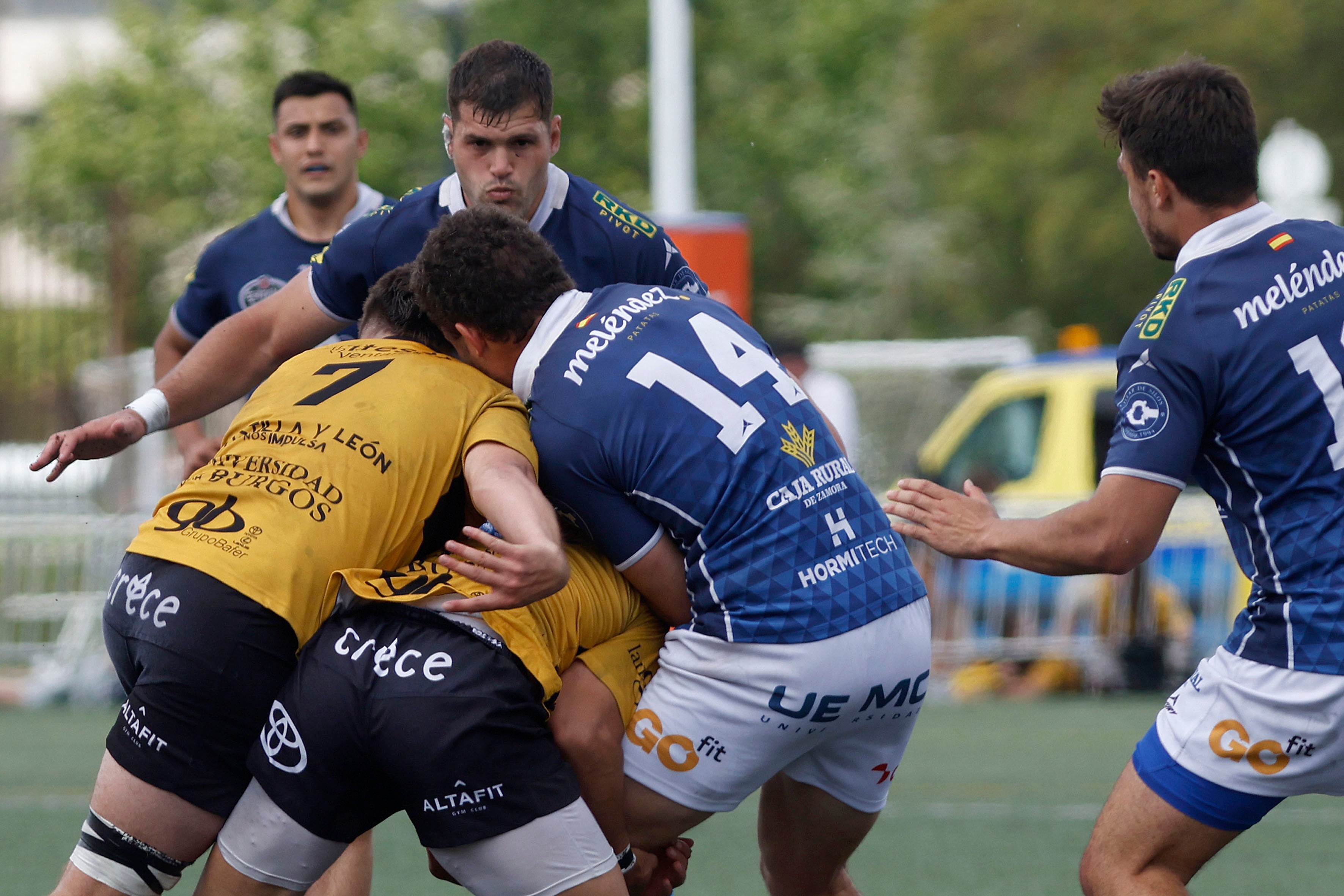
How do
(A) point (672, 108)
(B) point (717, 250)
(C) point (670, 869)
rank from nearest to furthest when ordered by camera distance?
(C) point (670, 869) → (B) point (717, 250) → (A) point (672, 108)

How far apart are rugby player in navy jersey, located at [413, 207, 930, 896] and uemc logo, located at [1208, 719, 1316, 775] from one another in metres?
0.64

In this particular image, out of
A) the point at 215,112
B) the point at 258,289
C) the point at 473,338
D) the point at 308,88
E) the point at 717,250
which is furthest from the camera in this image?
the point at 215,112

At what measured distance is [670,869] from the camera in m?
3.71

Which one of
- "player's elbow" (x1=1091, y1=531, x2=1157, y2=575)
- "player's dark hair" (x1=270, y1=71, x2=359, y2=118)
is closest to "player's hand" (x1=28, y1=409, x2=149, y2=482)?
"player's elbow" (x1=1091, y1=531, x2=1157, y2=575)

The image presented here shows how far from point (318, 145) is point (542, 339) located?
2740 millimetres

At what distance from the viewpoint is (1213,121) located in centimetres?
359

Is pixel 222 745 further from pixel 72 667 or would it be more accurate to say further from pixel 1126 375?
pixel 72 667

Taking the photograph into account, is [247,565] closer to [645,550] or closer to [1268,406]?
[645,550]

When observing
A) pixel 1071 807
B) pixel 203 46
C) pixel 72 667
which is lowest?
pixel 72 667

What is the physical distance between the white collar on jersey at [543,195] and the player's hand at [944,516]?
1.27m

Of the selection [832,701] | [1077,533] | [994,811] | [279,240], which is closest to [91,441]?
[832,701]

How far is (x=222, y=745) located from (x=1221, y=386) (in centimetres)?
222

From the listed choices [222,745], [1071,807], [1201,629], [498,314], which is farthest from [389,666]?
[1201,629]

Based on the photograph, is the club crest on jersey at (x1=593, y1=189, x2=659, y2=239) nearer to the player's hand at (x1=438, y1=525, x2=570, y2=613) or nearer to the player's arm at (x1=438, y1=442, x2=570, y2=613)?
the player's arm at (x1=438, y1=442, x2=570, y2=613)
